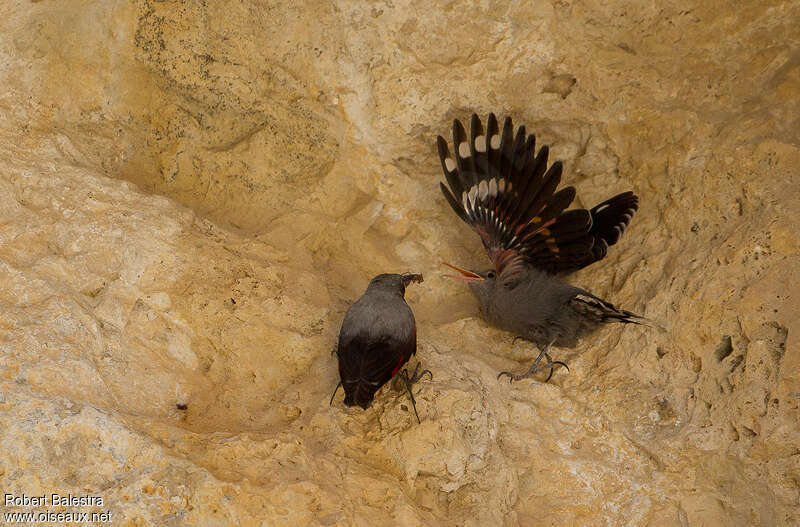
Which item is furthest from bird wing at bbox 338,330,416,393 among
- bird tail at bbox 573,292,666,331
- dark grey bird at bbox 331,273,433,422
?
bird tail at bbox 573,292,666,331

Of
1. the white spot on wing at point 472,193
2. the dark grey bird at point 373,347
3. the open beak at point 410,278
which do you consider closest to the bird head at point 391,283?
the open beak at point 410,278

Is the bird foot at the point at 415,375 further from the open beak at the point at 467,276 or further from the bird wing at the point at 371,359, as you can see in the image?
the open beak at the point at 467,276

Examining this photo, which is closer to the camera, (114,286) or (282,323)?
(114,286)

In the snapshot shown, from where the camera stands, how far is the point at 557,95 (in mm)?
3248

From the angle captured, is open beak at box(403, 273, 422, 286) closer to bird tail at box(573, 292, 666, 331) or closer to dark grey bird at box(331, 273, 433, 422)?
dark grey bird at box(331, 273, 433, 422)

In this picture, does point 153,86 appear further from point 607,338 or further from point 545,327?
point 607,338

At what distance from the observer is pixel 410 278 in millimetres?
3156

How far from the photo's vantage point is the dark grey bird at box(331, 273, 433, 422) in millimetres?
2543

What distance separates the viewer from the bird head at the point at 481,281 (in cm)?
336

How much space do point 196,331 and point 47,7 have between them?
68.1 inches

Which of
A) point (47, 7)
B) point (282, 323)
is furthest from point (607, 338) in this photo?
point (47, 7)

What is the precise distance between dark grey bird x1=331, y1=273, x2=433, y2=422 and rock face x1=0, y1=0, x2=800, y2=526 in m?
0.12

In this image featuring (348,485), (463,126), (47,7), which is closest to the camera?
(348,485)

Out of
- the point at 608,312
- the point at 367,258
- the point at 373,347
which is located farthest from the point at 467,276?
the point at 373,347
